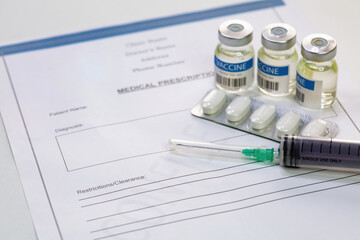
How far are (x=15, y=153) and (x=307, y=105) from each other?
1.48 ft

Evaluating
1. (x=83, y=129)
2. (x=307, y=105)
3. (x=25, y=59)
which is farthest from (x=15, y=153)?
(x=307, y=105)

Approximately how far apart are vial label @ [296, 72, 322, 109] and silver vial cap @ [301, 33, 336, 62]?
0.04m

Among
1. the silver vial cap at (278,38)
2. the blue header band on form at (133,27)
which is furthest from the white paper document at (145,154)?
the silver vial cap at (278,38)

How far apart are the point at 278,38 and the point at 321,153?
0.20m

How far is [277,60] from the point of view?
0.96m

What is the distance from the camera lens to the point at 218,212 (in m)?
0.81

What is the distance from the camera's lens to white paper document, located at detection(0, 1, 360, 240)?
31.6 inches

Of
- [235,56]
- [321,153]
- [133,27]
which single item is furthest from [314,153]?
[133,27]

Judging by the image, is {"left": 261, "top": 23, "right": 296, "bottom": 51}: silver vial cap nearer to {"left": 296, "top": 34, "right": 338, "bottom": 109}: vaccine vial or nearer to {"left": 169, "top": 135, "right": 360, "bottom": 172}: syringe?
{"left": 296, "top": 34, "right": 338, "bottom": 109}: vaccine vial

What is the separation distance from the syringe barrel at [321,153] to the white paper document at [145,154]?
2 centimetres

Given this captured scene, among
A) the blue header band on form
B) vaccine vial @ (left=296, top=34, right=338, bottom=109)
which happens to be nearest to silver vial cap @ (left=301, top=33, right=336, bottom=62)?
vaccine vial @ (left=296, top=34, right=338, bottom=109)

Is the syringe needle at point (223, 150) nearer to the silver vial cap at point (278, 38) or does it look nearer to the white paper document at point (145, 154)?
the white paper document at point (145, 154)

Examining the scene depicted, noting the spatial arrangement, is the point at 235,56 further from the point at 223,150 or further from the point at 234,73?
the point at 223,150

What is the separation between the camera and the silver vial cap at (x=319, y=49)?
91cm
